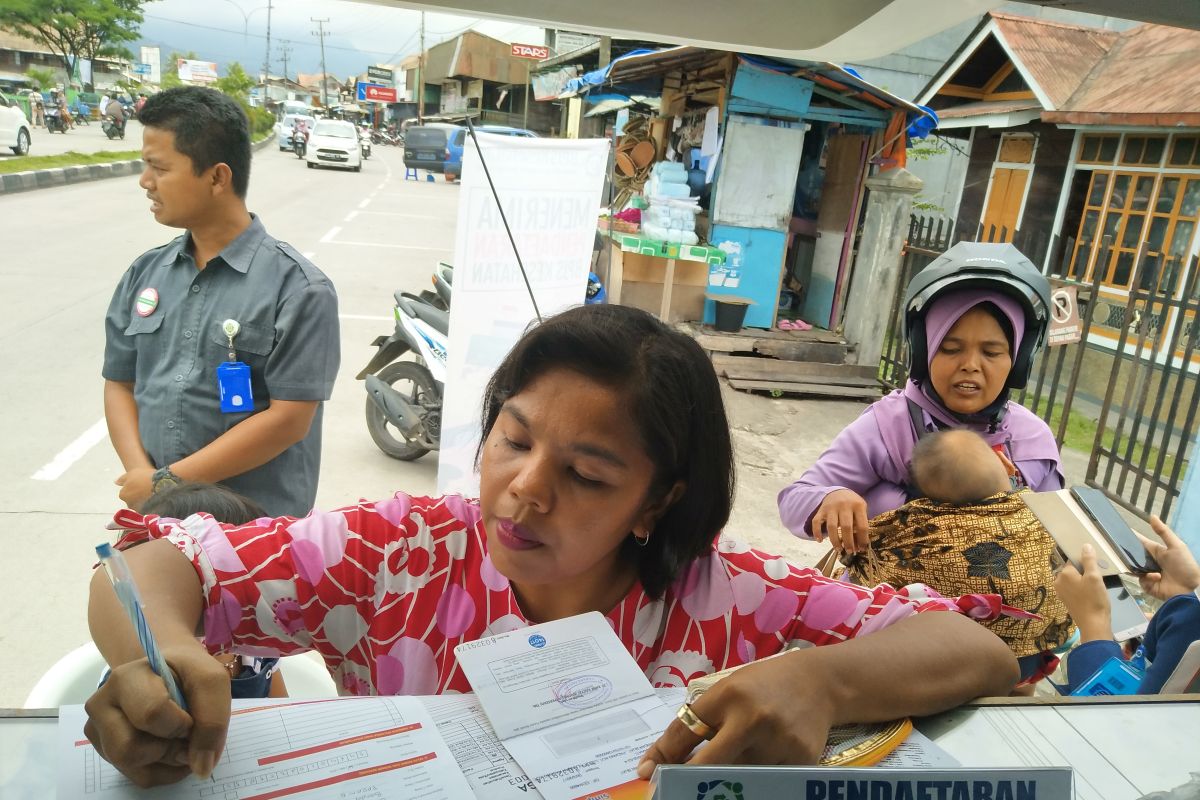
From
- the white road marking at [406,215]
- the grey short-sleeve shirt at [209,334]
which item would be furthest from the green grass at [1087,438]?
the white road marking at [406,215]

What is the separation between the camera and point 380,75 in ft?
161

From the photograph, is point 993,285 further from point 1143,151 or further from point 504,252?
point 1143,151

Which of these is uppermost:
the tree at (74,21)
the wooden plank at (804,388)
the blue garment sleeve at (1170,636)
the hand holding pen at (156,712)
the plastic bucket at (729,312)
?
the tree at (74,21)

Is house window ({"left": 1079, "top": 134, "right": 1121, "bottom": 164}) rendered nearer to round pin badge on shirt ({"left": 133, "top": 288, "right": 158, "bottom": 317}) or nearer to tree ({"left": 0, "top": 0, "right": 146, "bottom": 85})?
tree ({"left": 0, "top": 0, "right": 146, "bottom": 85})

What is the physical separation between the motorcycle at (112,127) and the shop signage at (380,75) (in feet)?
79.6

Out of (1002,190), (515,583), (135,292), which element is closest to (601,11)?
(515,583)

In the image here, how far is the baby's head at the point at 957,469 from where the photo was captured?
173 cm

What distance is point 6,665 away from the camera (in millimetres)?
2709

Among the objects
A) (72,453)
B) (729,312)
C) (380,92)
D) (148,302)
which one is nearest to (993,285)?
(148,302)

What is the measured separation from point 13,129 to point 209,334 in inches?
775

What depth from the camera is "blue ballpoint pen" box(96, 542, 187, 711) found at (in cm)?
57

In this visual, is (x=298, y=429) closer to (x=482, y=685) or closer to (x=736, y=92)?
(x=482, y=685)

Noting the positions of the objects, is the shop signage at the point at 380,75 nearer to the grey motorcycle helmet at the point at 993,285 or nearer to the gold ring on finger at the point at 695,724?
the grey motorcycle helmet at the point at 993,285

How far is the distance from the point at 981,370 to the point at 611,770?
1503 mm
